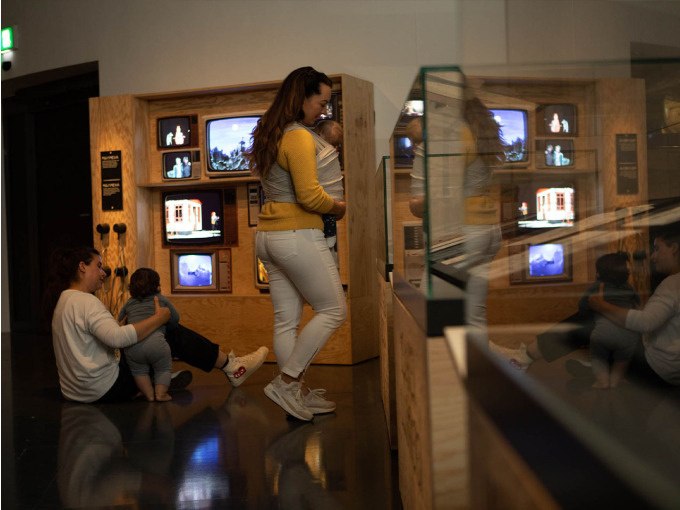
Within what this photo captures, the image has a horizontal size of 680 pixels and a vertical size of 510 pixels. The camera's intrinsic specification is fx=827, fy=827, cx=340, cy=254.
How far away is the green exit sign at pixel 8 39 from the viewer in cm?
729

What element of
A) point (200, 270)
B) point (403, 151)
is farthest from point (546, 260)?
point (200, 270)

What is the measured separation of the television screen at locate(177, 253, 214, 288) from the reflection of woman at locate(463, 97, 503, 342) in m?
4.14

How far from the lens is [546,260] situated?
5.89ft

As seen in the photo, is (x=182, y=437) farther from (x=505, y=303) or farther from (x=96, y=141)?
(x=96, y=141)

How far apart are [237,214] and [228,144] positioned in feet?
1.58

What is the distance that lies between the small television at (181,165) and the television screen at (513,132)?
411 centimetres

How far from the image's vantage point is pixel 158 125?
573 cm

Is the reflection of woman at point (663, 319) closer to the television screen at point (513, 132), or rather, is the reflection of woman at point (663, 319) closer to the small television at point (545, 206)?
the small television at point (545, 206)

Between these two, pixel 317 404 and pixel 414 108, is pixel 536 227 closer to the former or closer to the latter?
pixel 414 108

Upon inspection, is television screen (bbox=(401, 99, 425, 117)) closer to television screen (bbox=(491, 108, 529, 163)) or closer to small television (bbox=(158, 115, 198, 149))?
television screen (bbox=(491, 108, 529, 163))

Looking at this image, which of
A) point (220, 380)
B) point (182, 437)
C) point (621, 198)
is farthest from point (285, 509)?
point (220, 380)

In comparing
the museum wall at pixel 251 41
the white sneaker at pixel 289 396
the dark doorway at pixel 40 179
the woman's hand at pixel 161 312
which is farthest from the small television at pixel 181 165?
the white sneaker at pixel 289 396

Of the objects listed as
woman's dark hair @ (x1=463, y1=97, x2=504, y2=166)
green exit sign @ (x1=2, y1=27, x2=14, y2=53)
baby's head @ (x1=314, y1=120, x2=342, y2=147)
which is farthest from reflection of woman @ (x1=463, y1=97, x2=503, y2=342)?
green exit sign @ (x1=2, y1=27, x2=14, y2=53)

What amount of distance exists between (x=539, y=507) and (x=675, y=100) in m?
1.92
